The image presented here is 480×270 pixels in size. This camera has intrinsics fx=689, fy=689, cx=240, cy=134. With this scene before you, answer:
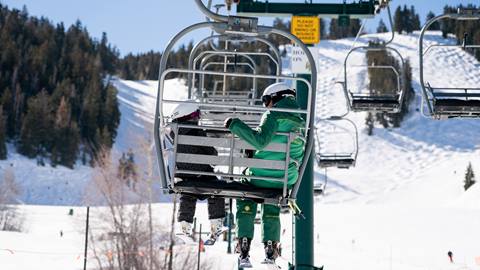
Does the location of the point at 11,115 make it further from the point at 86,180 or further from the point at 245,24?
the point at 245,24

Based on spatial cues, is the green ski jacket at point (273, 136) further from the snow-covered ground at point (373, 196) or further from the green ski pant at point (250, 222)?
the snow-covered ground at point (373, 196)

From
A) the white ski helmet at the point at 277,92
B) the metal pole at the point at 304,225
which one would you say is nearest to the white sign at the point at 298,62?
the metal pole at the point at 304,225

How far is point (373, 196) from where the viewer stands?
5975 centimetres

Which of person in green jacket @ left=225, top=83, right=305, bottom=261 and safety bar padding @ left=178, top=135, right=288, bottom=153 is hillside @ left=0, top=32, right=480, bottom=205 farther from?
safety bar padding @ left=178, top=135, right=288, bottom=153

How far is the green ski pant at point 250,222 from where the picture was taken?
15.5ft

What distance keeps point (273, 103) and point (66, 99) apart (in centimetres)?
8058

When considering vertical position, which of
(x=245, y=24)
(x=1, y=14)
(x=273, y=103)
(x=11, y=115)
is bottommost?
(x=273, y=103)

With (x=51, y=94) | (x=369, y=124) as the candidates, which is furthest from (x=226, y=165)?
(x=51, y=94)

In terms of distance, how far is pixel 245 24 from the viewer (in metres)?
4.35

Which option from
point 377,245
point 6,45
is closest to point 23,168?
point 6,45

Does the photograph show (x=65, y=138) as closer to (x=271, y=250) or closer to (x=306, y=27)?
(x=306, y=27)

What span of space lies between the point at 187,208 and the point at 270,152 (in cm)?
82

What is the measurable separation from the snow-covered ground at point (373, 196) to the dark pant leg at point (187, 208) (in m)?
8.76

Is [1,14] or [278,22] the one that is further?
[278,22]
